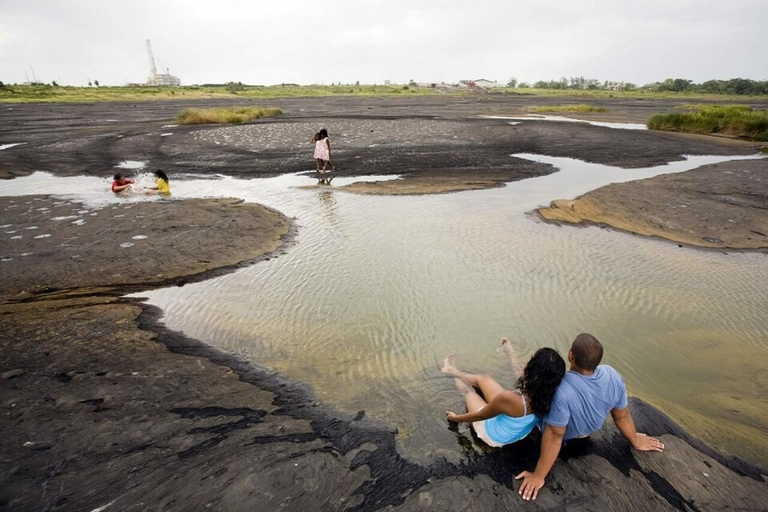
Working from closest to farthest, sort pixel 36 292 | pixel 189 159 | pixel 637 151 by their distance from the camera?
pixel 36 292 < pixel 189 159 < pixel 637 151

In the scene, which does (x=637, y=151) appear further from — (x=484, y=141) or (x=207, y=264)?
(x=207, y=264)

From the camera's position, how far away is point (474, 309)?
654cm

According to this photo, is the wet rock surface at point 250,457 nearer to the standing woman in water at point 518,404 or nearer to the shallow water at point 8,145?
the standing woman in water at point 518,404

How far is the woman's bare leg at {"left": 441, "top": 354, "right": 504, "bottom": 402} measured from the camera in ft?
13.8

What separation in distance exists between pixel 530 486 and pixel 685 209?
1098cm

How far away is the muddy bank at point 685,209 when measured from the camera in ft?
31.3

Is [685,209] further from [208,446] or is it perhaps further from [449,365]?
[208,446]

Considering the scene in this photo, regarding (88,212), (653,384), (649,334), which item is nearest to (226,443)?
(653,384)

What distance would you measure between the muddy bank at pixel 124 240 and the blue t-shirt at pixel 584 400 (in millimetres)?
6445

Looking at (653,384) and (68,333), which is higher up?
(68,333)

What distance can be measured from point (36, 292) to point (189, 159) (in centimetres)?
1371

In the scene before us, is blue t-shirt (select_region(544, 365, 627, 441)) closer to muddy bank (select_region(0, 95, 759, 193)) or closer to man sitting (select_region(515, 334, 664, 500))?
man sitting (select_region(515, 334, 664, 500))

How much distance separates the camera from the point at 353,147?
21.8 meters

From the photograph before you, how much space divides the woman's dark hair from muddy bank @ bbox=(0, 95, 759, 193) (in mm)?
10432
